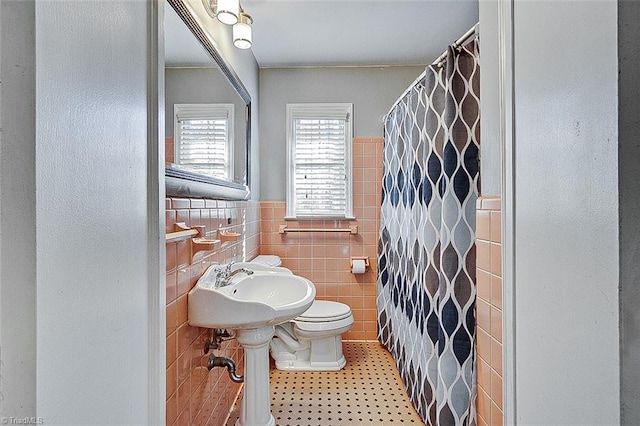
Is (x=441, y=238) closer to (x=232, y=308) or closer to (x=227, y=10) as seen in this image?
(x=232, y=308)

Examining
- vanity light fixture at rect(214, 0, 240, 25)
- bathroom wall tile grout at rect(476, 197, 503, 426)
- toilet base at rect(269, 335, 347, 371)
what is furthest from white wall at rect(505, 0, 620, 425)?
toilet base at rect(269, 335, 347, 371)

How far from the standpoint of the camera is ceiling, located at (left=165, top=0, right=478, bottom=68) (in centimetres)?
225

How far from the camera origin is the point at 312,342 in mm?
2693

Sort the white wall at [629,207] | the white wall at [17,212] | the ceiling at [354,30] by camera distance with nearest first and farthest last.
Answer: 1. the white wall at [17,212]
2. the white wall at [629,207]
3. the ceiling at [354,30]

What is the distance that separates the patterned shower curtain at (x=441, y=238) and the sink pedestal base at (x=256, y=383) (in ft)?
2.64

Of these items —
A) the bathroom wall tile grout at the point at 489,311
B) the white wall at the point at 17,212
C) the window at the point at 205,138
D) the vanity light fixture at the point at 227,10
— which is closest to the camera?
the white wall at the point at 17,212

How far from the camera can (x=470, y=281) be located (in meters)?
1.67

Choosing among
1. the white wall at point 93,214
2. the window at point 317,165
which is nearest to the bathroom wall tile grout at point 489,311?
the white wall at point 93,214

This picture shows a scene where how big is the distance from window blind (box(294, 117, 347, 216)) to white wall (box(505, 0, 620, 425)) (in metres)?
2.25

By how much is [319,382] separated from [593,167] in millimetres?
2236

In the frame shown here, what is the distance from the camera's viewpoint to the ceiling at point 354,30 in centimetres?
225

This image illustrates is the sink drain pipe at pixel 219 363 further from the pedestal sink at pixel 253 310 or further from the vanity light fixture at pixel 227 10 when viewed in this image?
the vanity light fixture at pixel 227 10

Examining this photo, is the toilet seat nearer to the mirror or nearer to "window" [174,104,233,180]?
the mirror

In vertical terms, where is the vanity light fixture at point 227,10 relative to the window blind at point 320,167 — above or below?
above
